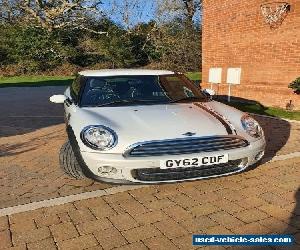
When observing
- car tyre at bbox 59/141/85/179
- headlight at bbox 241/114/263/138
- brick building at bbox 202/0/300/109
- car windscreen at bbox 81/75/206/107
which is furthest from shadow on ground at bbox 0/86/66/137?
brick building at bbox 202/0/300/109

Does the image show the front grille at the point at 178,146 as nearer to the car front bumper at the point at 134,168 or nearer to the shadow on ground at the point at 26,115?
the car front bumper at the point at 134,168

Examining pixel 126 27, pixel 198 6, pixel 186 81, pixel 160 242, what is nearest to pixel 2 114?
pixel 186 81

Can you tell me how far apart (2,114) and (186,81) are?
6.48 m

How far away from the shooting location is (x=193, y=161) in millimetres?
3697

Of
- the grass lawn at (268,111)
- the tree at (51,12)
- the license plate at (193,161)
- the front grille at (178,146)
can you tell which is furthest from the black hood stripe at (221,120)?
the tree at (51,12)

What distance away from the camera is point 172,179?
376cm

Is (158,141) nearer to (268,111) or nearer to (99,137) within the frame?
(99,137)

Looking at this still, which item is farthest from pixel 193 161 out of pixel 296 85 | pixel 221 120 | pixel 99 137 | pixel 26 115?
pixel 26 115

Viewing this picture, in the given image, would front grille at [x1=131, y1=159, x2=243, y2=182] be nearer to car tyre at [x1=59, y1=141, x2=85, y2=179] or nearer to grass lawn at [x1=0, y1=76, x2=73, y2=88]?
car tyre at [x1=59, y1=141, x2=85, y2=179]

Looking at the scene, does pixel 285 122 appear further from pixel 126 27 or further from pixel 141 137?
pixel 126 27

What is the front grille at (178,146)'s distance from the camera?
368 centimetres

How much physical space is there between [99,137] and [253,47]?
8518 mm

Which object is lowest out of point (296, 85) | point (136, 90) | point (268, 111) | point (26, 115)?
point (26, 115)

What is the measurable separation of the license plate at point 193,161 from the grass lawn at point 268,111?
18.1ft
